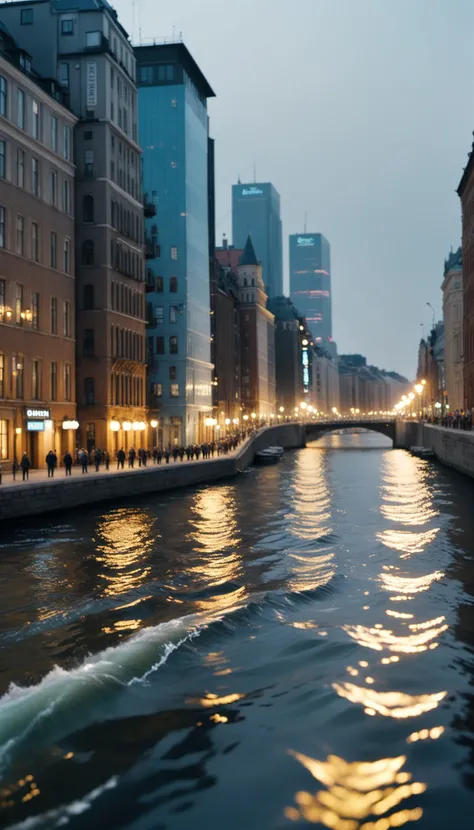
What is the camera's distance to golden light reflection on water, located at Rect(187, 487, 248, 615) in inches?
1001

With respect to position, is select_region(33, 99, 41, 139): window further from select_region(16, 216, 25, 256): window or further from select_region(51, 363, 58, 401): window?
select_region(51, 363, 58, 401): window

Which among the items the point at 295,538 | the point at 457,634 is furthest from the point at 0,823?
the point at 295,538

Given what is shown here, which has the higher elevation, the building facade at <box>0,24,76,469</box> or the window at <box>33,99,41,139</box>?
the window at <box>33,99,41,139</box>

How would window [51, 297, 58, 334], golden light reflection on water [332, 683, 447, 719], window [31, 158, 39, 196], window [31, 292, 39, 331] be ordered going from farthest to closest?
window [51, 297, 58, 334], window [31, 158, 39, 196], window [31, 292, 39, 331], golden light reflection on water [332, 683, 447, 719]

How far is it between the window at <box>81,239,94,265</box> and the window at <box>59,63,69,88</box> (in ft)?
45.0

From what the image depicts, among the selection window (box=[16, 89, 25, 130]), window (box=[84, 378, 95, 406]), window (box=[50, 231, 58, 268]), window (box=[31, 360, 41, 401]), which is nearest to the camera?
window (box=[16, 89, 25, 130])

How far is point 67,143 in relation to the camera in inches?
2975

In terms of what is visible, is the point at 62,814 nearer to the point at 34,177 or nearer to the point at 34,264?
the point at 34,264

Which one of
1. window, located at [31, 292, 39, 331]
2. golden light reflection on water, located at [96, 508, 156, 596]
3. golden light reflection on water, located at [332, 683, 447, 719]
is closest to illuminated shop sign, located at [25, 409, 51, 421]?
window, located at [31, 292, 39, 331]

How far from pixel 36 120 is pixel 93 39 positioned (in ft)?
57.8

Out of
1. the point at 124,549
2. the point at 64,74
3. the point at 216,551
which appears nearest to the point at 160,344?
the point at 64,74

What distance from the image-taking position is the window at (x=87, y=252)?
80438 mm

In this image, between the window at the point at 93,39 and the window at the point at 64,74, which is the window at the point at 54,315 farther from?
the window at the point at 93,39

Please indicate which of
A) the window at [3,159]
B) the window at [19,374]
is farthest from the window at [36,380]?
the window at [3,159]
